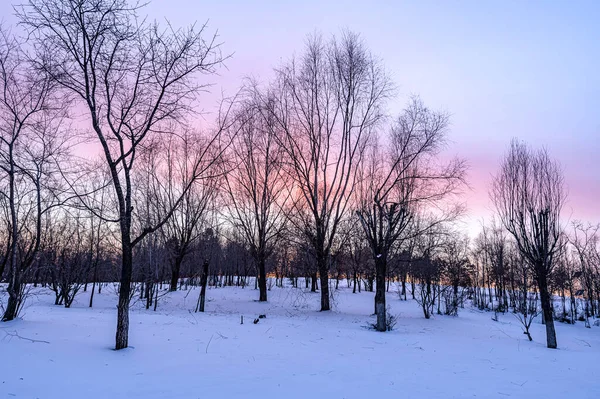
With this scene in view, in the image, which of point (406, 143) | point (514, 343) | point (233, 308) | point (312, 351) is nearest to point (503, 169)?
point (406, 143)

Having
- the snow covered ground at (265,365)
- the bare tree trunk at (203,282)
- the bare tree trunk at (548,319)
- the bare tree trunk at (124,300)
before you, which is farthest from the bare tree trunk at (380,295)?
the bare tree trunk at (124,300)

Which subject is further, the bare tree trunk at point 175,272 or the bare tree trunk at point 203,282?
the bare tree trunk at point 175,272

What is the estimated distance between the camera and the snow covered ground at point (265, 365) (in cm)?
516

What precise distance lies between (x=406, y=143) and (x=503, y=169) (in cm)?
426

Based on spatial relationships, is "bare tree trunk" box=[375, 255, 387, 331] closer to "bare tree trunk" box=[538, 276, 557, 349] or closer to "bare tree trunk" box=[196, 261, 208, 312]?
"bare tree trunk" box=[538, 276, 557, 349]

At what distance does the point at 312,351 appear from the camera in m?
8.20

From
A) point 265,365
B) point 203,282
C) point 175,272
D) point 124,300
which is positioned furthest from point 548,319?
point 175,272

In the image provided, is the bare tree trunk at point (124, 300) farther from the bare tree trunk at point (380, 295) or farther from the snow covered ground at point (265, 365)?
the bare tree trunk at point (380, 295)

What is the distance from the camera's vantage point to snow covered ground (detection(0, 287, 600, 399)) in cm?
516

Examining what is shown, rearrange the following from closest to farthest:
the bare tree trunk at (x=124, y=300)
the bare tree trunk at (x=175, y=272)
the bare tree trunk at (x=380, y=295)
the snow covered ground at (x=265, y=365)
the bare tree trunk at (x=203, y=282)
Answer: the snow covered ground at (x=265, y=365), the bare tree trunk at (x=124, y=300), the bare tree trunk at (x=380, y=295), the bare tree trunk at (x=203, y=282), the bare tree trunk at (x=175, y=272)

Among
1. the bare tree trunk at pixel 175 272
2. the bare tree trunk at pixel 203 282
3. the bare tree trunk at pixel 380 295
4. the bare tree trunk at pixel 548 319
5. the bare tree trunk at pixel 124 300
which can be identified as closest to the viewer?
the bare tree trunk at pixel 124 300

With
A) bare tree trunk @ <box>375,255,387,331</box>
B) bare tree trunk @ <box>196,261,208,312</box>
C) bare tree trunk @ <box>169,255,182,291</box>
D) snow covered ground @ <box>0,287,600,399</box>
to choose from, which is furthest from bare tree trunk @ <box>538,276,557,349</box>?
bare tree trunk @ <box>169,255,182,291</box>

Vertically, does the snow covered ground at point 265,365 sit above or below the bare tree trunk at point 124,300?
below

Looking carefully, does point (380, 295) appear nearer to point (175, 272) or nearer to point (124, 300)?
point (124, 300)
